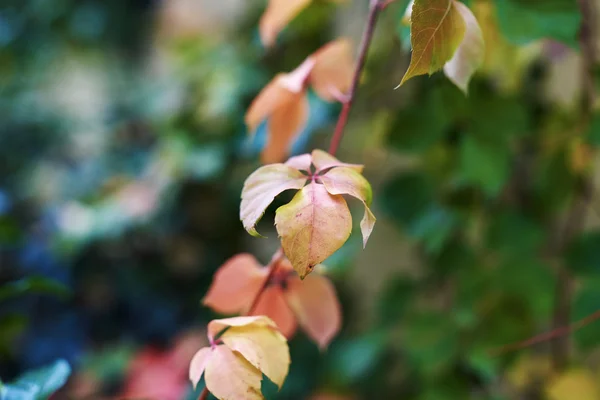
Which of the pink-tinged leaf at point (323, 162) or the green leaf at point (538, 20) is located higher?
the green leaf at point (538, 20)

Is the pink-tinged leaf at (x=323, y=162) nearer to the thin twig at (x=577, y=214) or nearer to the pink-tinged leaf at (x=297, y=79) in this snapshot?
the pink-tinged leaf at (x=297, y=79)

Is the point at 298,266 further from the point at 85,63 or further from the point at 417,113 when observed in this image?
the point at 85,63

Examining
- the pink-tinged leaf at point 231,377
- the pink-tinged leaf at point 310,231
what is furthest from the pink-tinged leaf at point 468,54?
the pink-tinged leaf at point 231,377

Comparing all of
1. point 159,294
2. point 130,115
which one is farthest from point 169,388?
point 130,115

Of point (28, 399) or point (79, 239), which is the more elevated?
point (28, 399)

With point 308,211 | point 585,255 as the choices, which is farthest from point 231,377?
point 585,255

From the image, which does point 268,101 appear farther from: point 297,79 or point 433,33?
point 433,33
